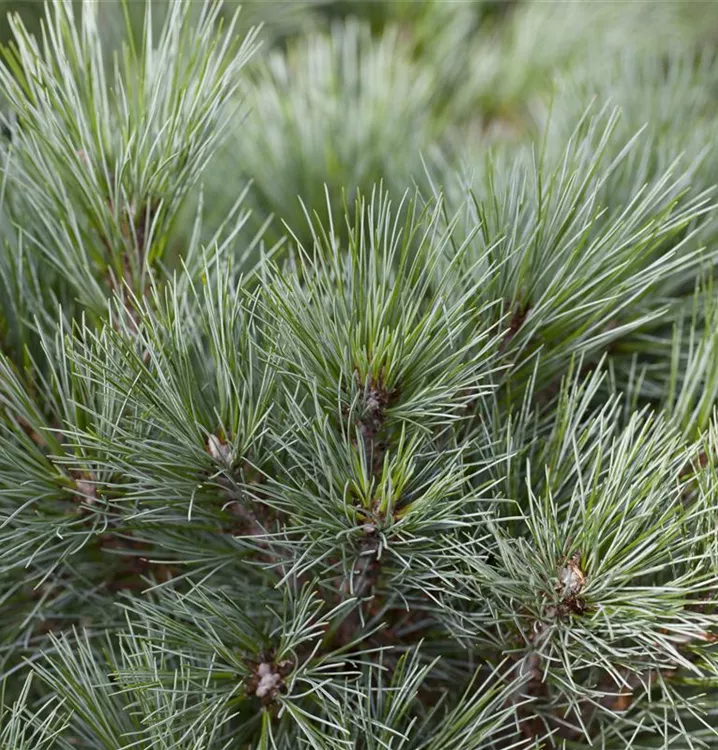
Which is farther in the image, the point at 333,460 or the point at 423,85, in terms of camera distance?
the point at 423,85

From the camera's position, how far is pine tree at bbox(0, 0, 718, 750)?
0.32m

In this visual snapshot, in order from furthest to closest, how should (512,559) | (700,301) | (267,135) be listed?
(267,135), (700,301), (512,559)

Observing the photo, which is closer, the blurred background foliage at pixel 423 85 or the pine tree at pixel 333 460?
the pine tree at pixel 333 460

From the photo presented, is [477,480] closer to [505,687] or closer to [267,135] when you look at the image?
[505,687]

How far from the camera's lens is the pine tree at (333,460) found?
32 centimetres

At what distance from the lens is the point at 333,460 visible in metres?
0.32

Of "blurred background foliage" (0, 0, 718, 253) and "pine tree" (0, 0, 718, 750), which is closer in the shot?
"pine tree" (0, 0, 718, 750)

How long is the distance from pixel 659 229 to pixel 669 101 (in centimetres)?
33

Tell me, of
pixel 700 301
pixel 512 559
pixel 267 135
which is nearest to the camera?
pixel 512 559

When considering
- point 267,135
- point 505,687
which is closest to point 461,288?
point 505,687

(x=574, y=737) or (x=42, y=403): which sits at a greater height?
(x=42, y=403)

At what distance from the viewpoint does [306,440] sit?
349 mm

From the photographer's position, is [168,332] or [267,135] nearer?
[168,332]

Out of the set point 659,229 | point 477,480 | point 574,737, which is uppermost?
point 659,229
